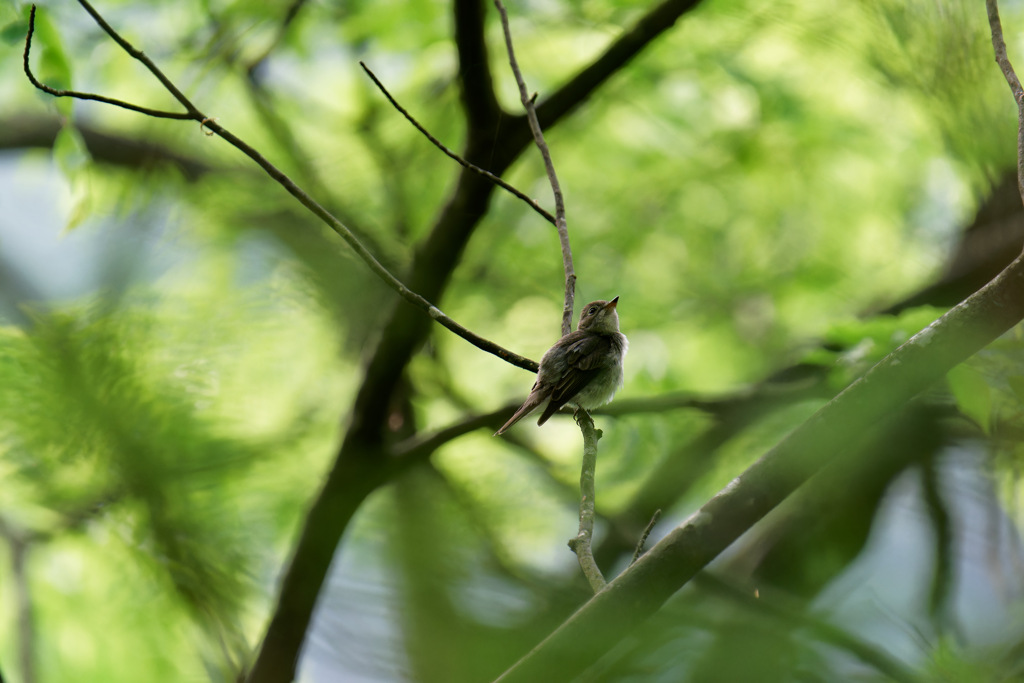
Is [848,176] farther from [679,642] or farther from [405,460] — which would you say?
[679,642]

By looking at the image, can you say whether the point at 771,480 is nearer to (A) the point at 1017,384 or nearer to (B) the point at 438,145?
(B) the point at 438,145

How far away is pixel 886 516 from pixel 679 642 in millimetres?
3439

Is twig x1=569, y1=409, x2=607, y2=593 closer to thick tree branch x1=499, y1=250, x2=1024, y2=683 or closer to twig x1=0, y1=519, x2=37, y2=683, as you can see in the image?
thick tree branch x1=499, y1=250, x2=1024, y2=683

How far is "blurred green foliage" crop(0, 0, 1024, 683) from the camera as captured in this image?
3908 mm

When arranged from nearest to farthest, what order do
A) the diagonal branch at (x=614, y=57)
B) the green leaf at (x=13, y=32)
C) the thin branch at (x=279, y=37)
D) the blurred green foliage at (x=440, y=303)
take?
the green leaf at (x=13, y=32) < the blurred green foliage at (x=440, y=303) < the diagonal branch at (x=614, y=57) < the thin branch at (x=279, y=37)

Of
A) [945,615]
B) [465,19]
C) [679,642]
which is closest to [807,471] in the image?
[679,642]

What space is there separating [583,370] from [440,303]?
170cm

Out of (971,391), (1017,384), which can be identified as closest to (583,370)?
(971,391)

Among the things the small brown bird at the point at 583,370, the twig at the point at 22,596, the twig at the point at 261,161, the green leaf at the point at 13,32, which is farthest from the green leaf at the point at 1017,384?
the twig at the point at 22,596

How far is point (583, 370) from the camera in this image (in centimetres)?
412

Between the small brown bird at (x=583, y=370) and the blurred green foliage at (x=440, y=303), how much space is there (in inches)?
28.7

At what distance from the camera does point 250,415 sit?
20.3 ft

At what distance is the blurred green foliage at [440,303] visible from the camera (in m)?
3.91

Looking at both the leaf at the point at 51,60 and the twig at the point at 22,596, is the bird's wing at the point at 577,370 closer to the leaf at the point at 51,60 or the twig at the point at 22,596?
the leaf at the point at 51,60
